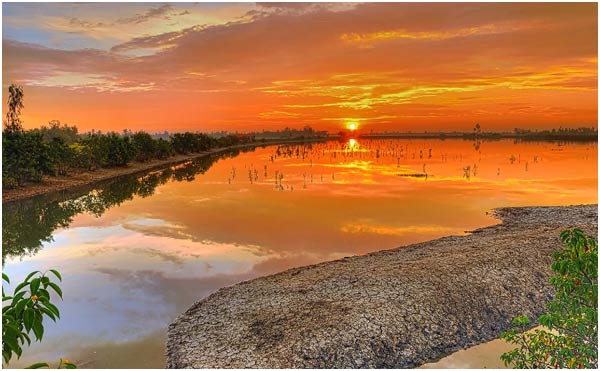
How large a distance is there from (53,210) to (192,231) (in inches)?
444

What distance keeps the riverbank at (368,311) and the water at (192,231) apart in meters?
1.05

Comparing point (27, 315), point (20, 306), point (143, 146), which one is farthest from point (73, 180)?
point (27, 315)

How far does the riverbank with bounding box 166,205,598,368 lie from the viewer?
10039 millimetres

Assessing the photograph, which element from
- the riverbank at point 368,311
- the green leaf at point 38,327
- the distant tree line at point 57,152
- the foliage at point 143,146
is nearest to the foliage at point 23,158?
the distant tree line at point 57,152

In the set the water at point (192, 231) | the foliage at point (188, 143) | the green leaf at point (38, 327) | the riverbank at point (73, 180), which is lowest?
the water at point (192, 231)

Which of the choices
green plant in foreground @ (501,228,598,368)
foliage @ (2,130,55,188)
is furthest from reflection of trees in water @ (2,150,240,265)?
green plant in foreground @ (501,228,598,368)

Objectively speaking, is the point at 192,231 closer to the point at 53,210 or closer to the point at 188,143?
the point at 53,210

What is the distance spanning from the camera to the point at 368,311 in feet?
37.4

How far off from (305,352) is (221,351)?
1850mm

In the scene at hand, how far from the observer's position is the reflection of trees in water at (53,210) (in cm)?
2155

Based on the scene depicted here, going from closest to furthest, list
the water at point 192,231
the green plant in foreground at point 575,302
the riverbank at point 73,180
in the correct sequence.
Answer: the green plant in foreground at point 575,302, the water at point 192,231, the riverbank at point 73,180

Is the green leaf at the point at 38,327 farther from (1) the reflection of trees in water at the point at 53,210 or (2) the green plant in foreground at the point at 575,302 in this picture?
(1) the reflection of trees in water at the point at 53,210

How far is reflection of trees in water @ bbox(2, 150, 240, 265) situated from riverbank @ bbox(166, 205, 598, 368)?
40.3ft

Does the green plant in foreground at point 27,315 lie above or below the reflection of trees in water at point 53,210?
above
